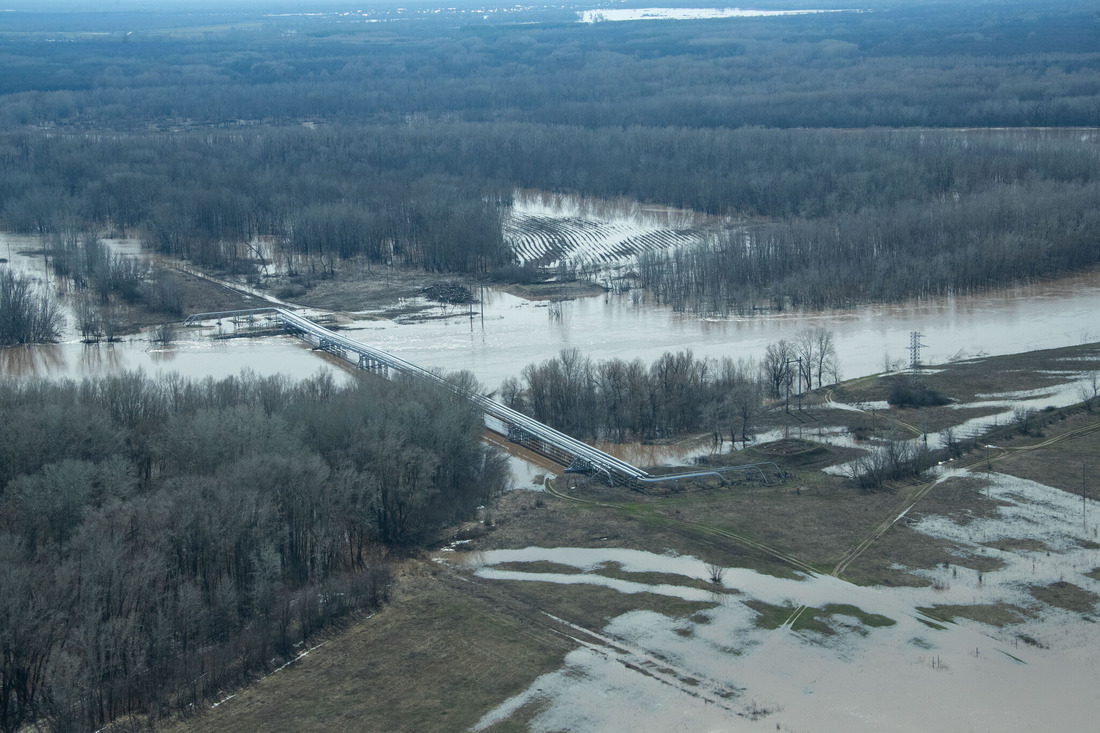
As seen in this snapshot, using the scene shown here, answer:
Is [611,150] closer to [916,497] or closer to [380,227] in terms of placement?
[380,227]

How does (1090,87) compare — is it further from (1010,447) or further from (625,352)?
(1010,447)

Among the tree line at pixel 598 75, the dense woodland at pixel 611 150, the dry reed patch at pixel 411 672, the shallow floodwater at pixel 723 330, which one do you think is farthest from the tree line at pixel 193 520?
the tree line at pixel 598 75

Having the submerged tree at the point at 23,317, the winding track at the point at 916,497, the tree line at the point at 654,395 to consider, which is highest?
the submerged tree at the point at 23,317

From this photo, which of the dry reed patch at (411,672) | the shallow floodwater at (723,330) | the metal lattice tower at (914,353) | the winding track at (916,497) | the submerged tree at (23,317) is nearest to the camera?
the dry reed patch at (411,672)

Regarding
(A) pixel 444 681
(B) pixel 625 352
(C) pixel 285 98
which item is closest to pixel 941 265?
(B) pixel 625 352

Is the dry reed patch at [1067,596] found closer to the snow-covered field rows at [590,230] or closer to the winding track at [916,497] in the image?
the winding track at [916,497]

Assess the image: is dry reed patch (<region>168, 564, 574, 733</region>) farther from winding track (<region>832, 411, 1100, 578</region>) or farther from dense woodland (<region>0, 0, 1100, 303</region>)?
dense woodland (<region>0, 0, 1100, 303</region>)

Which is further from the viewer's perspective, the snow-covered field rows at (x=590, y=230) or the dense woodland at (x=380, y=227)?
the snow-covered field rows at (x=590, y=230)
